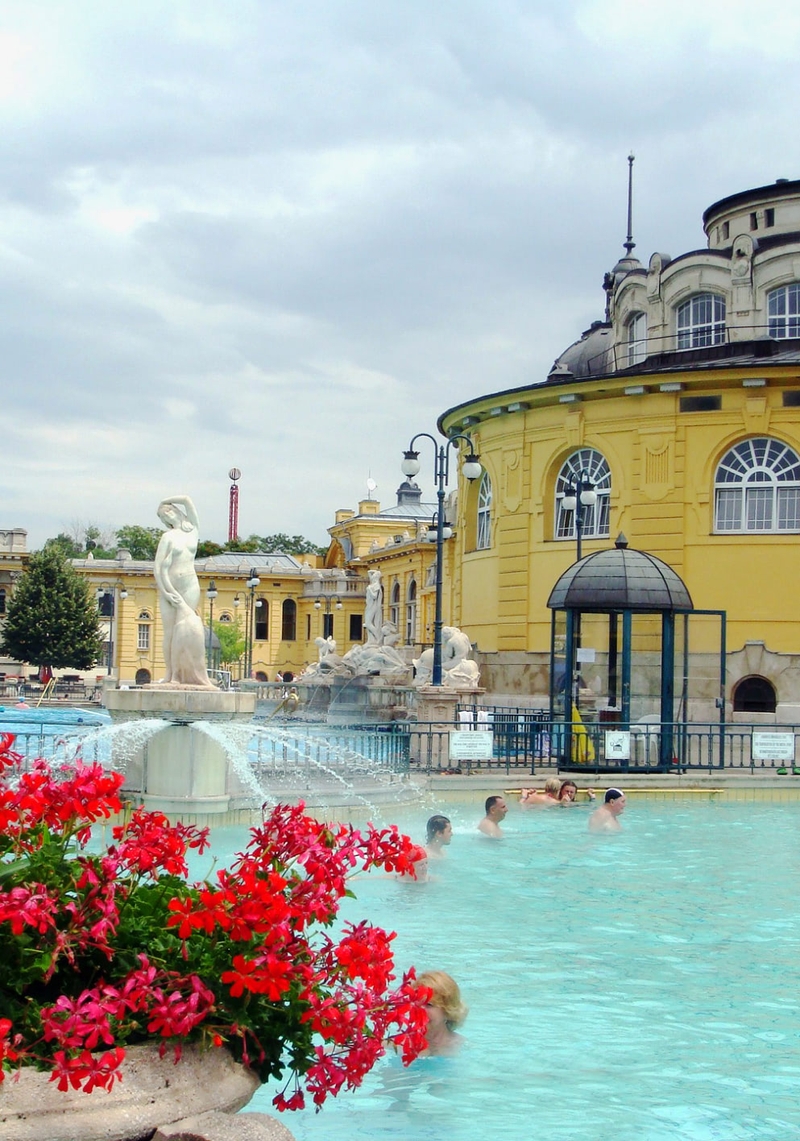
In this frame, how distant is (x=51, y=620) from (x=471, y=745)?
62.4 metres

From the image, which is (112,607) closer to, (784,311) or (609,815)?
(784,311)

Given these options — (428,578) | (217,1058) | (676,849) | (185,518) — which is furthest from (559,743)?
(428,578)

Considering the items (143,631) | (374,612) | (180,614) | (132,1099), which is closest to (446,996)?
(132,1099)

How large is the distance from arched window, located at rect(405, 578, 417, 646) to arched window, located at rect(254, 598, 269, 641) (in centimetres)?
2344

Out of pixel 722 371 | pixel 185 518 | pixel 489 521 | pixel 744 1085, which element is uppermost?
pixel 722 371

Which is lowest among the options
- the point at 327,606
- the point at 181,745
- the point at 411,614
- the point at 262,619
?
the point at 181,745

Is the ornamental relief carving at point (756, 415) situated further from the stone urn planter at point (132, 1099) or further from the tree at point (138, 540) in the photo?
Result: the tree at point (138, 540)

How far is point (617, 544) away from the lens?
2533 cm

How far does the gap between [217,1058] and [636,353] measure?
39.3 m

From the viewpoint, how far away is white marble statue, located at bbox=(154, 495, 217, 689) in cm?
1525

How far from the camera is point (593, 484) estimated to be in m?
37.0

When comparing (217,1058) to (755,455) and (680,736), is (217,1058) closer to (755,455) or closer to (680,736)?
(680,736)

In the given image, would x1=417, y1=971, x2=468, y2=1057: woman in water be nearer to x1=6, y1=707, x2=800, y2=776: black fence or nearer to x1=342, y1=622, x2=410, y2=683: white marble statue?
x1=6, y1=707, x2=800, y2=776: black fence

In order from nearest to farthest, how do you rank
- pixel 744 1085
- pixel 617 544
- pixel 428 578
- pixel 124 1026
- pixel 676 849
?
pixel 124 1026
pixel 744 1085
pixel 676 849
pixel 617 544
pixel 428 578
